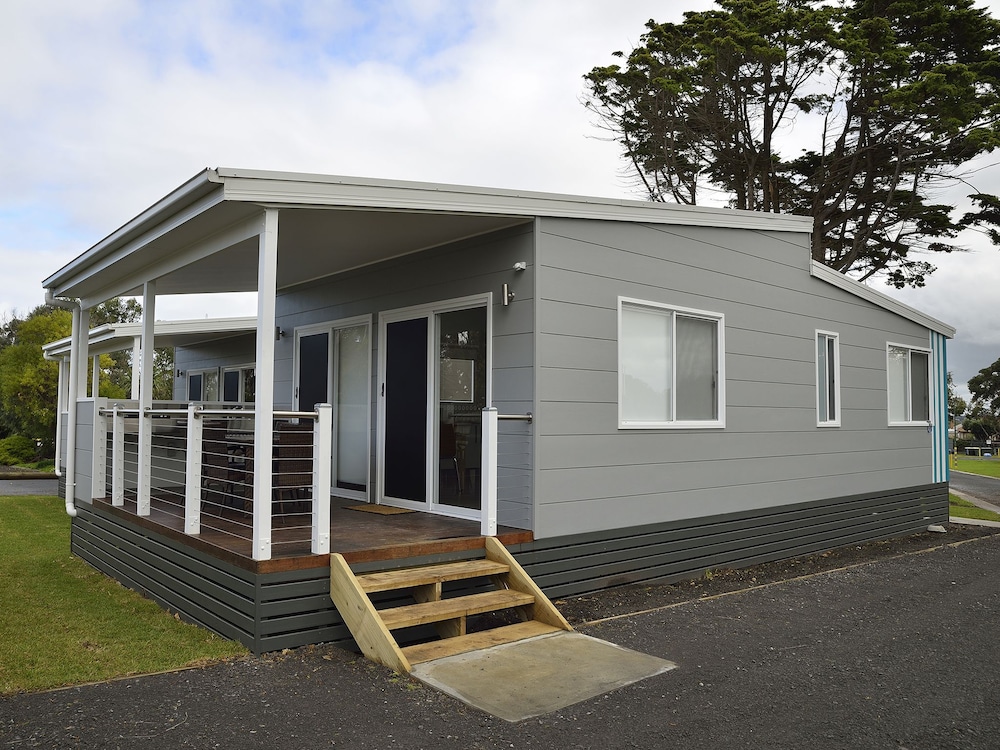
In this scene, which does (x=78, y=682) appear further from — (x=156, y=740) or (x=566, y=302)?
(x=566, y=302)

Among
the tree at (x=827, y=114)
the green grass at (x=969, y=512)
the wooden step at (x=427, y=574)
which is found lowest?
the green grass at (x=969, y=512)

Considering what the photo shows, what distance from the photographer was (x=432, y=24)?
12.2 meters

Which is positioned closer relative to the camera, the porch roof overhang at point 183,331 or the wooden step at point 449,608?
the wooden step at point 449,608

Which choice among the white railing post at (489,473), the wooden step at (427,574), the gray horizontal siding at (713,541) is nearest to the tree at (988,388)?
the gray horizontal siding at (713,541)

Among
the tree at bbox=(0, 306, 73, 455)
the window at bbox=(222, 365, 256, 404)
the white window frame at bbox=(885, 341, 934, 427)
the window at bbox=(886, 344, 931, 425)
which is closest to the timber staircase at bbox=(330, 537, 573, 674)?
Result: the white window frame at bbox=(885, 341, 934, 427)

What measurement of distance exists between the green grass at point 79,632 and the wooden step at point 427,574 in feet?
2.71

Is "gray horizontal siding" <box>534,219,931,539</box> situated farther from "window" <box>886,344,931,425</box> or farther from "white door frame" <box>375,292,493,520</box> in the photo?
"white door frame" <box>375,292,493,520</box>

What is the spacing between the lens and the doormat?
665cm

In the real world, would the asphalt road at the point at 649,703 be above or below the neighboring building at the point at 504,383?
below

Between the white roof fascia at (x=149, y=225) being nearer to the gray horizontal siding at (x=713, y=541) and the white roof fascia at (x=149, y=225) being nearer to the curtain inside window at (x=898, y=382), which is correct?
the gray horizontal siding at (x=713, y=541)

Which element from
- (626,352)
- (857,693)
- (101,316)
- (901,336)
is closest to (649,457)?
(626,352)

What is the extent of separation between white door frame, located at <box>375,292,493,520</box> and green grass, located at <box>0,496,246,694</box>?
2104mm

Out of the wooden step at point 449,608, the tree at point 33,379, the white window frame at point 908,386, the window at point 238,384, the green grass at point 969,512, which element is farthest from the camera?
the tree at point 33,379

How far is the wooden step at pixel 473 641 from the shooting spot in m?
4.34
